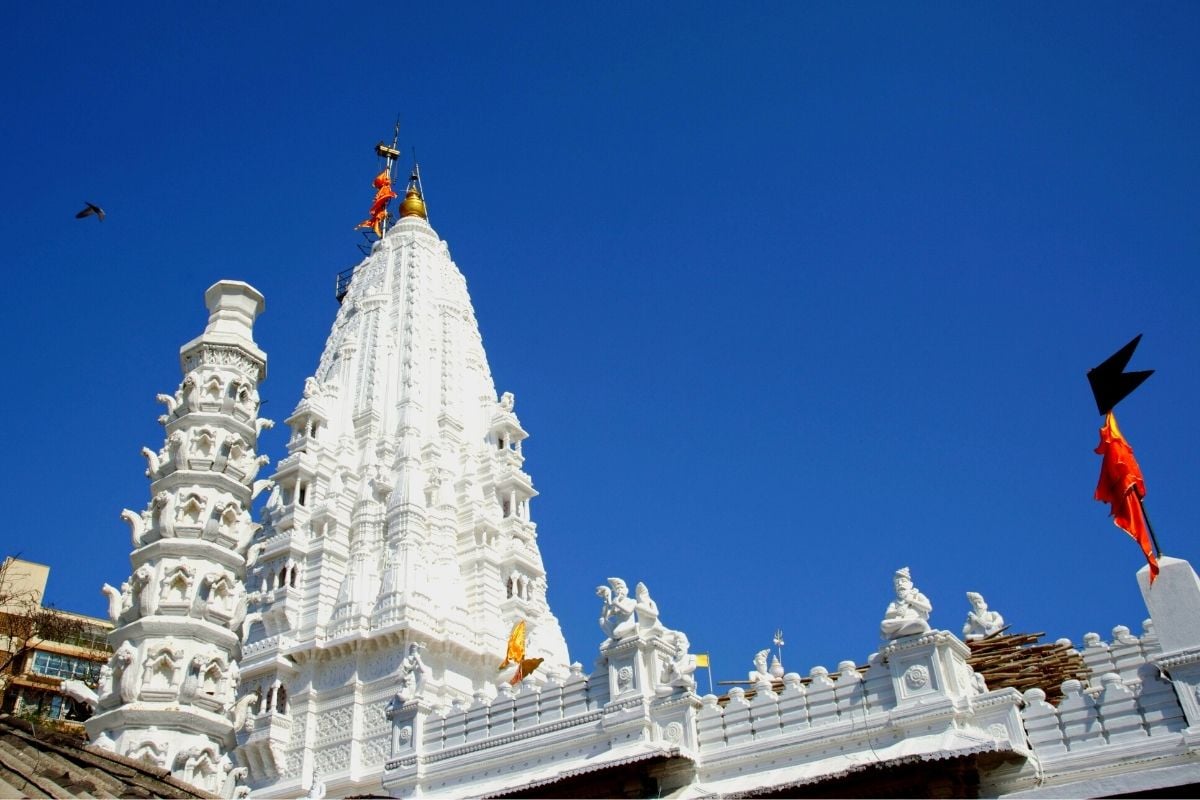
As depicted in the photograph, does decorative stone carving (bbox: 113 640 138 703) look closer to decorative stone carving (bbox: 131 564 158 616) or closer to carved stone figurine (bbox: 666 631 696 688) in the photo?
decorative stone carving (bbox: 131 564 158 616)

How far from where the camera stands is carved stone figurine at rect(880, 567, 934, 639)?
18.1m

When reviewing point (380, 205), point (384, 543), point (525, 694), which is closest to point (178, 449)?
point (525, 694)

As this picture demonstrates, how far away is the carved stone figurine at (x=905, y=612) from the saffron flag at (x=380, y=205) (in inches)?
2270

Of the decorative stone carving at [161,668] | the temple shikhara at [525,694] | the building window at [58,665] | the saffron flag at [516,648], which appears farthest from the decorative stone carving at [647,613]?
the building window at [58,665]

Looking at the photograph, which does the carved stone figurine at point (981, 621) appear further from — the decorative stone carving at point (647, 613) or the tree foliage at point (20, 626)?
the tree foliage at point (20, 626)

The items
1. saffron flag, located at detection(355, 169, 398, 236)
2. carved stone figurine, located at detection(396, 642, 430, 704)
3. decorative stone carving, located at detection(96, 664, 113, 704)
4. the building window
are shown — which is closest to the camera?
decorative stone carving, located at detection(96, 664, 113, 704)

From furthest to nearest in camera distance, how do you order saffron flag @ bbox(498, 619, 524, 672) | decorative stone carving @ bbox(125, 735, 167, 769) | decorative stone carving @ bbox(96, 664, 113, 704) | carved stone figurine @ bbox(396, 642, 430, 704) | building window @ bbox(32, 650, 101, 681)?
building window @ bbox(32, 650, 101, 681)
saffron flag @ bbox(498, 619, 524, 672)
carved stone figurine @ bbox(396, 642, 430, 704)
decorative stone carving @ bbox(96, 664, 113, 704)
decorative stone carving @ bbox(125, 735, 167, 769)

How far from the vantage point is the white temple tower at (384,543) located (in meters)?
36.5

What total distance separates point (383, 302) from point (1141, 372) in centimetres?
3843

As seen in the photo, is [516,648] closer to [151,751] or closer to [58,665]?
[151,751]

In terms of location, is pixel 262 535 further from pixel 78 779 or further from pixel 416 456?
pixel 78 779

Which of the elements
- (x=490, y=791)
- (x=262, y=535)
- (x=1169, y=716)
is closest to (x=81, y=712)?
(x=490, y=791)

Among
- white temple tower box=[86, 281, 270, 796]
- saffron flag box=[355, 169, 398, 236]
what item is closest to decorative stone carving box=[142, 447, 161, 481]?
white temple tower box=[86, 281, 270, 796]

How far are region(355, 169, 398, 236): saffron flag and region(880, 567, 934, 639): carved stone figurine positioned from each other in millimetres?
57653
